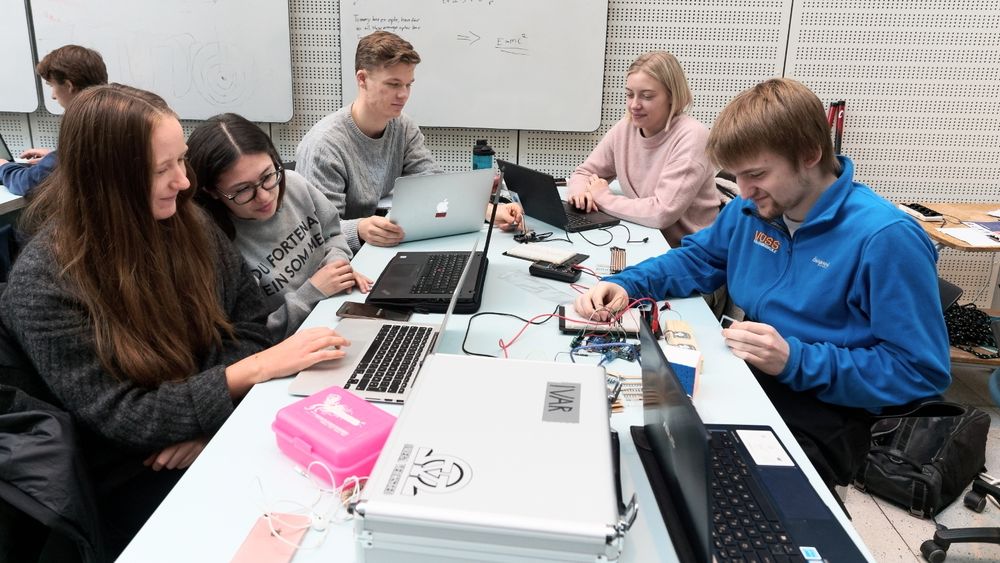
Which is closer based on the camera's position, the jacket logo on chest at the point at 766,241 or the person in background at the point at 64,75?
the jacket logo on chest at the point at 766,241

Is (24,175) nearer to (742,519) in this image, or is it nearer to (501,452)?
(501,452)

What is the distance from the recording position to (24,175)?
2.66 m

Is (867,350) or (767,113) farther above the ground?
(767,113)

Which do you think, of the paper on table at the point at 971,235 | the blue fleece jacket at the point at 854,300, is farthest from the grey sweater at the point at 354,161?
the paper on table at the point at 971,235

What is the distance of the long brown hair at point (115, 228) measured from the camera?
117 cm

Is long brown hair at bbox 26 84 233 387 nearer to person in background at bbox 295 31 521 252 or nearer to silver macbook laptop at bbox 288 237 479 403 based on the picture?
silver macbook laptop at bbox 288 237 479 403

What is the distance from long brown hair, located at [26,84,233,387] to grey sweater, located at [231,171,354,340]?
1.20ft

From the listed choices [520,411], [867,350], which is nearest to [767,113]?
[867,350]

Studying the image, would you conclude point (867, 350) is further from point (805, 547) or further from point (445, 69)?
point (445, 69)

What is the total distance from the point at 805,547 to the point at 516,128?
9.03 feet

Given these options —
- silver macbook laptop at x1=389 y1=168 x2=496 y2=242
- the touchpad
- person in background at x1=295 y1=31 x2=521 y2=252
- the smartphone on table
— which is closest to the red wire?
the smartphone on table

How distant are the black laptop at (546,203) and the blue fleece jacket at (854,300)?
0.80 metres

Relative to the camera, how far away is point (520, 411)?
0.90m

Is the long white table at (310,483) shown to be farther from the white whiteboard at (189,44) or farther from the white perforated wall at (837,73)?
the white whiteboard at (189,44)
